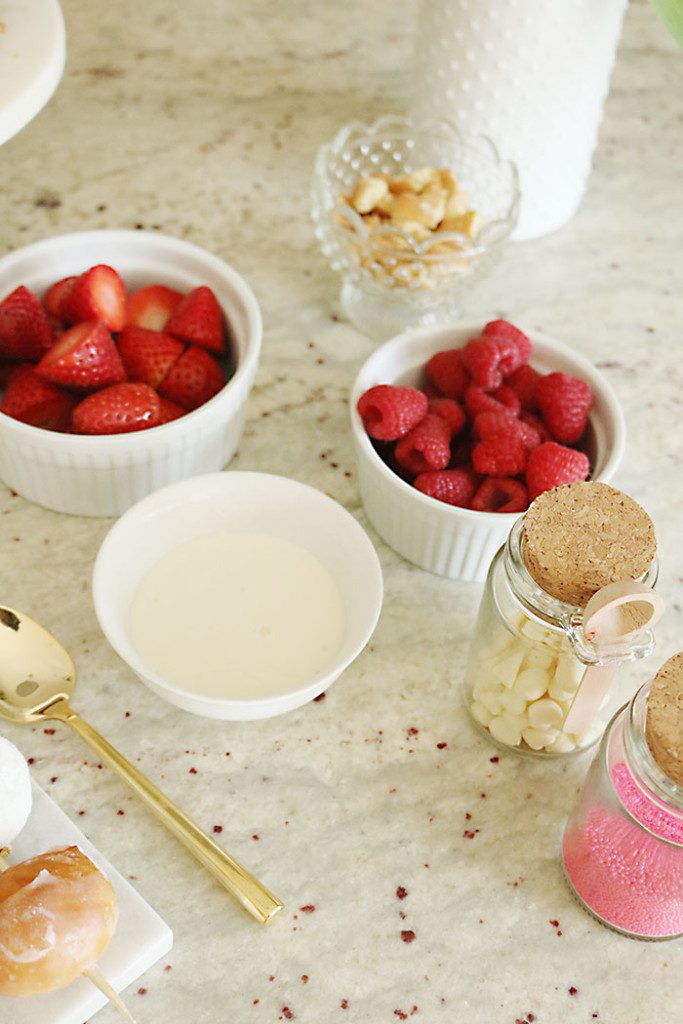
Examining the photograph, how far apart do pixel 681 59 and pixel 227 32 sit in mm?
548

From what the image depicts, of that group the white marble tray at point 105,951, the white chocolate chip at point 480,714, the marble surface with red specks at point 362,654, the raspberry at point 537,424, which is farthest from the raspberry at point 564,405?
the white marble tray at point 105,951

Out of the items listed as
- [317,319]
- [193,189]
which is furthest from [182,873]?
[193,189]

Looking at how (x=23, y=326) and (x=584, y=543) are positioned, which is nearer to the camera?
(x=584, y=543)

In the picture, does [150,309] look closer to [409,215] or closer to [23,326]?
[23,326]

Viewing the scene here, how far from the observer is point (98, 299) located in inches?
35.0

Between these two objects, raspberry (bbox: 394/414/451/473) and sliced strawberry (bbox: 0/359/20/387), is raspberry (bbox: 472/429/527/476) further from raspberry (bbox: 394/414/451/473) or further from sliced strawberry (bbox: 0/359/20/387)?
sliced strawberry (bbox: 0/359/20/387)

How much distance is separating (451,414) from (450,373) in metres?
0.05

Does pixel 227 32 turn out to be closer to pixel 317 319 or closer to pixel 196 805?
pixel 317 319

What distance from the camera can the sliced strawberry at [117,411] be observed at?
814mm

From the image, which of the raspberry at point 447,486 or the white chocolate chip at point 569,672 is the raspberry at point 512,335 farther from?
the white chocolate chip at point 569,672

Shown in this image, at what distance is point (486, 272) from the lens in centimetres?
98

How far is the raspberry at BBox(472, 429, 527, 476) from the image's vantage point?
2.63 feet

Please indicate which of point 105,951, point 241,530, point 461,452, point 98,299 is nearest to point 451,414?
point 461,452

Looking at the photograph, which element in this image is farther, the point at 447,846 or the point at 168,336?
the point at 168,336
